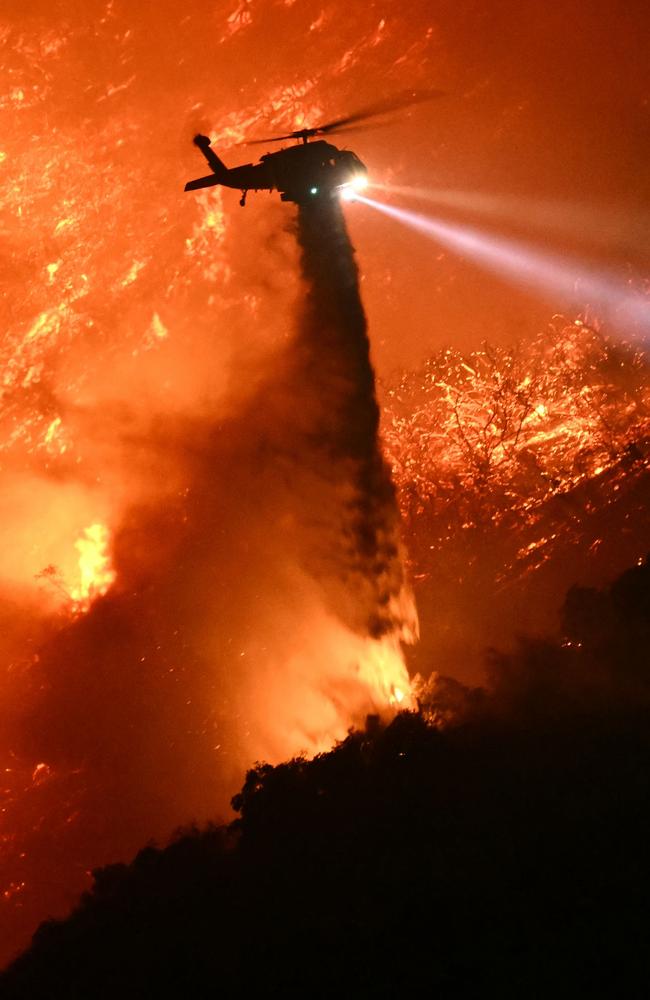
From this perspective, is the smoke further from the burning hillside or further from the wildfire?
the wildfire

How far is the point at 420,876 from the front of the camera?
12.4 m

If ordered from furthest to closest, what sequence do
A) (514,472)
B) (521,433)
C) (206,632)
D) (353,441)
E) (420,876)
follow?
(206,632)
(514,472)
(521,433)
(353,441)
(420,876)

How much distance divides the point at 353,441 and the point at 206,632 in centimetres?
2044

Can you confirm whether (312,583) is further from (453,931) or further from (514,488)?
(453,931)

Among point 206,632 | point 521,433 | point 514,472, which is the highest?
point 206,632

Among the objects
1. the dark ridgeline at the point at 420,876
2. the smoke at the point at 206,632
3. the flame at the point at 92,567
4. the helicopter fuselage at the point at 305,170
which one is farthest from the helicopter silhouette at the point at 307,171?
the flame at the point at 92,567

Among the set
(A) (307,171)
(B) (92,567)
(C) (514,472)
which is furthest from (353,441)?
(B) (92,567)

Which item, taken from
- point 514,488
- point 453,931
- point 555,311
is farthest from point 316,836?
point 555,311

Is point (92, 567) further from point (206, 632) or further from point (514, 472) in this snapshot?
point (514, 472)

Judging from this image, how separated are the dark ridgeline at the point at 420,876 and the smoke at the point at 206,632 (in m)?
8.43

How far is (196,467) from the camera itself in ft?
133

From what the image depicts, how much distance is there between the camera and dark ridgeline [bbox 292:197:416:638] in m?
23.0

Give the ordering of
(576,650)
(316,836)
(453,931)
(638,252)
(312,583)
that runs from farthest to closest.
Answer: (638,252), (312,583), (576,650), (316,836), (453,931)

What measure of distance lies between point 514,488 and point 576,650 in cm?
1557
